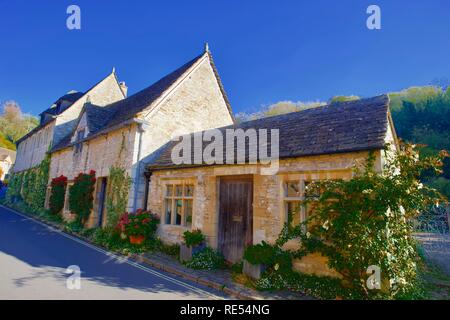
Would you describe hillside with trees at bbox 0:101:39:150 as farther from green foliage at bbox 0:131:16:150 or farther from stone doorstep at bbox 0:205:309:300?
stone doorstep at bbox 0:205:309:300

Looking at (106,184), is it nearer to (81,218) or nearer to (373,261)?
(81,218)

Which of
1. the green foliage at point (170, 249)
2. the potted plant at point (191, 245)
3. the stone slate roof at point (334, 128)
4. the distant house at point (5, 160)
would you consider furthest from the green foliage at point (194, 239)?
the distant house at point (5, 160)

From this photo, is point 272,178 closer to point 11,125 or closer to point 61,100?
point 61,100

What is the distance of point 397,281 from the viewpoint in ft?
18.8

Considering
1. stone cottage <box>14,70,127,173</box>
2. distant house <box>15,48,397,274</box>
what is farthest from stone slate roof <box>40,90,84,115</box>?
distant house <box>15,48,397,274</box>

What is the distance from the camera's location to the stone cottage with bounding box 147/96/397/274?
6805 millimetres

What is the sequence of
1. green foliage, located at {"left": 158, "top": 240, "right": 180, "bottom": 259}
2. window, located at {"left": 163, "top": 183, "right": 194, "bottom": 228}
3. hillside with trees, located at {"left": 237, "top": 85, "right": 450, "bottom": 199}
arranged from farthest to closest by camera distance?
1. hillside with trees, located at {"left": 237, "top": 85, "right": 450, "bottom": 199}
2. window, located at {"left": 163, "top": 183, "right": 194, "bottom": 228}
3. green foliage, located at {"left": 158, "top": 240, "right": 180, "bottom": 259}

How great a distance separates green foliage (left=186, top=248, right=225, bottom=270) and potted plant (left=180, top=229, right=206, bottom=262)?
130mm

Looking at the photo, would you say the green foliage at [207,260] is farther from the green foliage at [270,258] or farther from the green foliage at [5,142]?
the green foliage at [5,142]

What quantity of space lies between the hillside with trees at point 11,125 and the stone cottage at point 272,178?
5871 centimetres

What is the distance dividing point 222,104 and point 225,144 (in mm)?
6570

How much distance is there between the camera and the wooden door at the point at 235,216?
8.31 meters

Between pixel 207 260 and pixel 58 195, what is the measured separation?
13516mm
